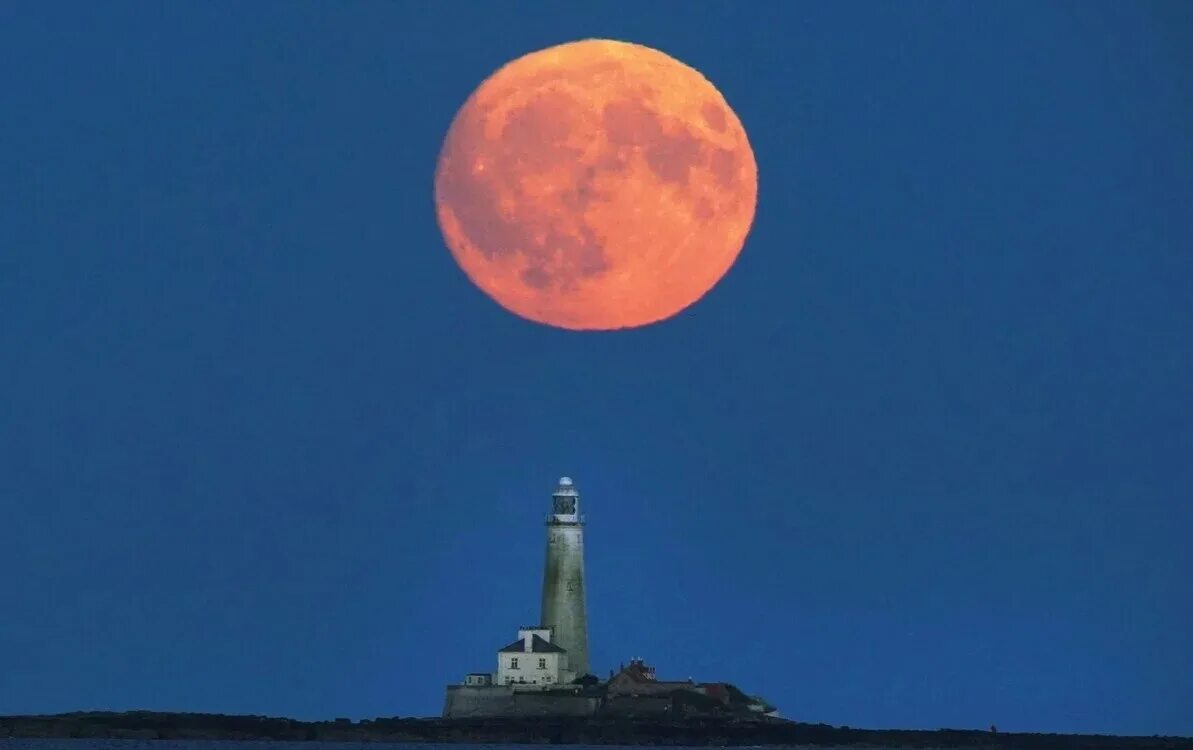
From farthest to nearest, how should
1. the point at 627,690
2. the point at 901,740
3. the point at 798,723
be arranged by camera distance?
the point at 901,740
the point at 798,723
the point at 627,690

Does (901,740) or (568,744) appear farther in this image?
(901,740)

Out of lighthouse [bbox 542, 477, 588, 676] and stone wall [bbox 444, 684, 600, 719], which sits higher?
lighthouse [bbox 542, 477, 588, 676]

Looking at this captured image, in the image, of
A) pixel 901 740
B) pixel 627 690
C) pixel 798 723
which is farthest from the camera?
pixel 901 740

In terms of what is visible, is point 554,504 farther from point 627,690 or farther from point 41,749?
point 41,749

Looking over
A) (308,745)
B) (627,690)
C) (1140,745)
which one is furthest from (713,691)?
(1140,745)

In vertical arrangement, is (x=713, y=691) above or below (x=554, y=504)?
below

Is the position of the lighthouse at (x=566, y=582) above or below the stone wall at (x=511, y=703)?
above

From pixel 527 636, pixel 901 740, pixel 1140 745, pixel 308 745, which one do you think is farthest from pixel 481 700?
pixel 1140 745
